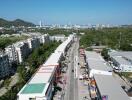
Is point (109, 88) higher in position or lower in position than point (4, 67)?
higher

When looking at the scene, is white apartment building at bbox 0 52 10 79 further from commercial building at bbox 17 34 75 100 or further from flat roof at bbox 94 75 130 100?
flat roof at bbox 94 75 130 100

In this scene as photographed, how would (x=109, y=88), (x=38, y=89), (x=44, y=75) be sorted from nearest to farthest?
(x=38, y=89) < (x=109, y=88) < (x=44, y=75)

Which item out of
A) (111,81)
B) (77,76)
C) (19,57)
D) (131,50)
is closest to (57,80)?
(77,76)

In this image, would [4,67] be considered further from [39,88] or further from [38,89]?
[38,89]

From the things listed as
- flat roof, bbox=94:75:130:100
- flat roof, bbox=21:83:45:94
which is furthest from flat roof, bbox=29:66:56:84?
flat roof, bbox=94:75:130:100

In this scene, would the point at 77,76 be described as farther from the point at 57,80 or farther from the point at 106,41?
the point at 106,41

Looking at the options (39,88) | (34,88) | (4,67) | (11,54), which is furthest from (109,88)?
(11,54)

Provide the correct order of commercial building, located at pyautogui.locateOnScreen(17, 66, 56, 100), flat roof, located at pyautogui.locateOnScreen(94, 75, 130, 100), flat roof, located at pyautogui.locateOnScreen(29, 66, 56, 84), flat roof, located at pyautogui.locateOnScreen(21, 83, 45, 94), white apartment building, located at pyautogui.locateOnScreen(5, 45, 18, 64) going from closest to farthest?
flat roof, located at pyautogui.locateOnScreen(94, 75, 130, 100), commercial building, located at pyautogui.locateOnScreen(17, 66, 56, 100), flat roof, located at pyautogui.locateOnScreen(21, 83, 45, 94), flat roof, located at pyautogui.locateOnScreen(29, 66, 56, 84), white apartment building, located at pyautogui.locateOnScreen(5, 45, 18, 64)
